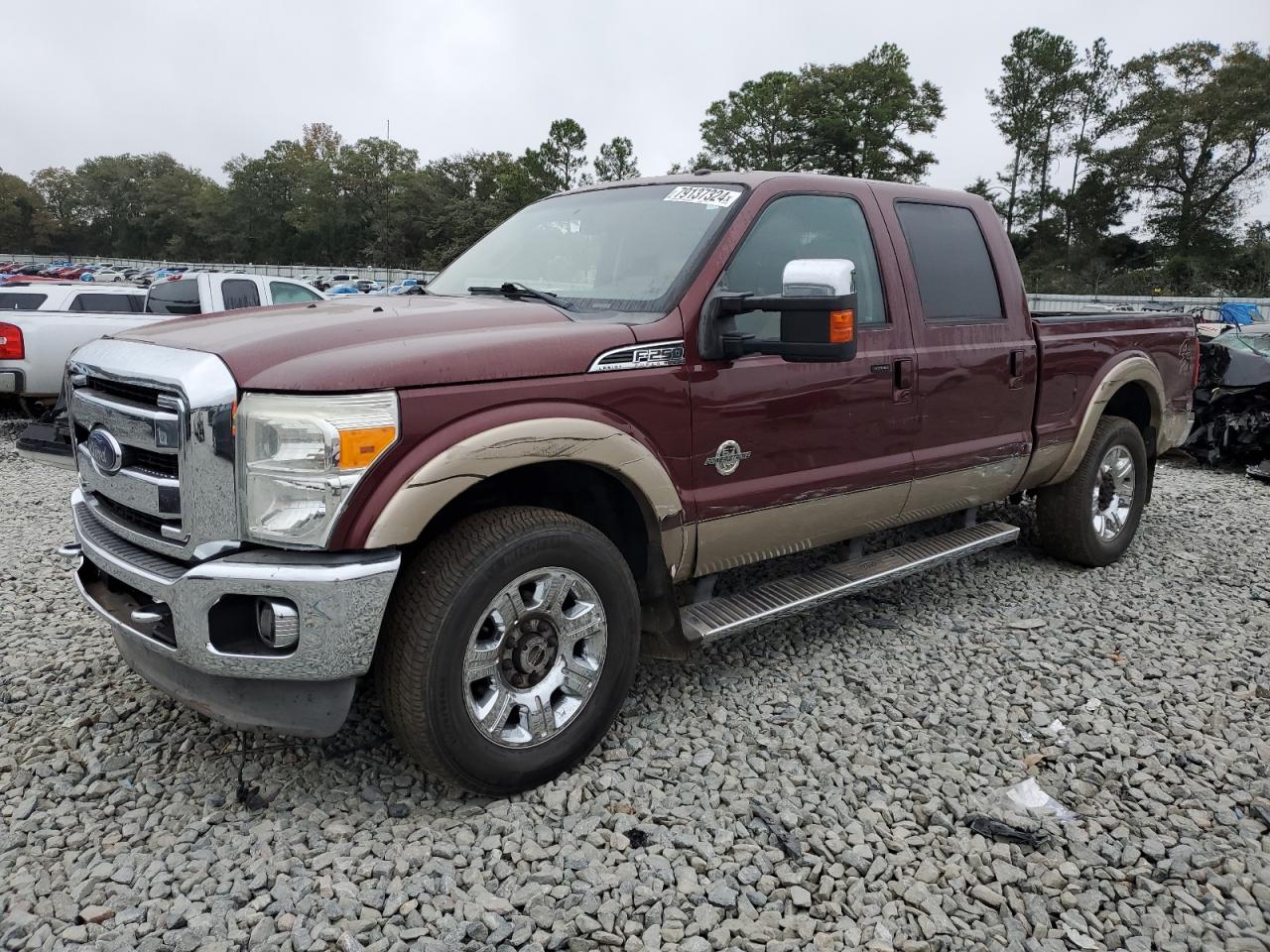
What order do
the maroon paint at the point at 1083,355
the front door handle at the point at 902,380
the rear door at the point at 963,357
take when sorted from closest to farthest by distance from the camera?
the front door handle at the point at 902,380 → the rear door at the point at 963,357 → the maroon paint at the point at 1083,355

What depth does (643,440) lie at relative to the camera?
2.90 meters

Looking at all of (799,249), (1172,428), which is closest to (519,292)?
(799,249)

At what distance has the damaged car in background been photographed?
26.7 feet

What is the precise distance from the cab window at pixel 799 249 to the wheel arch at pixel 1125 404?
178cm

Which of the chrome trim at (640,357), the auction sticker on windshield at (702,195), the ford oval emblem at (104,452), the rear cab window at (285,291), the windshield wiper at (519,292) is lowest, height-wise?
the ford oval emblem at (104,452)

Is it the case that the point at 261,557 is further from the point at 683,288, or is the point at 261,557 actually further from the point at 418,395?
the point at 683,288

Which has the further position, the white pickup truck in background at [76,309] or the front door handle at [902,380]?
the white pickup truck in background at [76,309]

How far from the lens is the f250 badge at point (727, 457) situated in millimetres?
3117

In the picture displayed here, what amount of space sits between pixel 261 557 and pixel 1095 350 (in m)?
4.30

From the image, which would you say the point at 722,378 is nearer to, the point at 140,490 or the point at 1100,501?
the point at 140,490

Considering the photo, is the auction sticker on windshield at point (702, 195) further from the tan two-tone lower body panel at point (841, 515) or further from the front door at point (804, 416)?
the tan two-tone lower body panel at point (841, 515)

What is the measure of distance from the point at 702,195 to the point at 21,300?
10.1m

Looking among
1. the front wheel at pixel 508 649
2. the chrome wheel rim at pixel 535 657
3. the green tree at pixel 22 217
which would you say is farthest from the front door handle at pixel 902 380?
the green tree at pixel 22 217

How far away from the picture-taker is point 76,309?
10.6 meters
